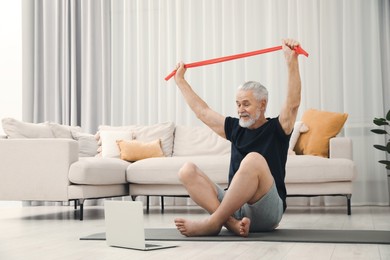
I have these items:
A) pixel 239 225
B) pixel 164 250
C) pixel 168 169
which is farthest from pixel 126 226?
pixel 168 169

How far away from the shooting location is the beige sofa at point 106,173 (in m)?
4.69

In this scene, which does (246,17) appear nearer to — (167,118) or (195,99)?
(167,118)

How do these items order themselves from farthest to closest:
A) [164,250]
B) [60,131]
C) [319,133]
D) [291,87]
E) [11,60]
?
1. [11,60]
2. [60,131]
3. [319,133]
4. [291,87]
5. [164,250]

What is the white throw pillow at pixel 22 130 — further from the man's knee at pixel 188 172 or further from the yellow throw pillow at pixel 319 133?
the man's knee at pixel 188 172

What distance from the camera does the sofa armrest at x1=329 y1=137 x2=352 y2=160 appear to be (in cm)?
507

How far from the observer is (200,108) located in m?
3.29

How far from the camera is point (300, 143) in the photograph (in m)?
5.38

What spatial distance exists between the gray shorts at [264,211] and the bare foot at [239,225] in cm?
9

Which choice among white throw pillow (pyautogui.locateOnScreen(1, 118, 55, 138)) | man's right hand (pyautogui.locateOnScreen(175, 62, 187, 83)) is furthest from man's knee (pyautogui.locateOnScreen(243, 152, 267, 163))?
white throw pillow (pyautogui.locateOnScreen(1, 118, 55, 138))

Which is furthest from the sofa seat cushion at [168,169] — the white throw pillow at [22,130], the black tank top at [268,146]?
the black tank top at [268,146]

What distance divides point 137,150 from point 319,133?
156 cm

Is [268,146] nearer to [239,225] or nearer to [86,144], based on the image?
[239,225]

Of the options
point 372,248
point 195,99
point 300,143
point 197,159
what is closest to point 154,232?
point 195,99

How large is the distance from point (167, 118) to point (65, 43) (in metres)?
1.36
